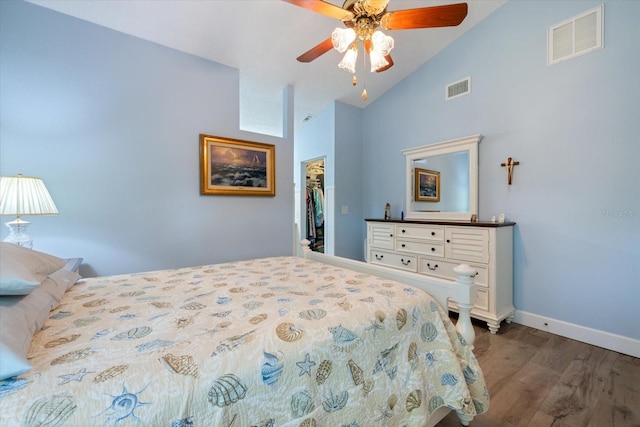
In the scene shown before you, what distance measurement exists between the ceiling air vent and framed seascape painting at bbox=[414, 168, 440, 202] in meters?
0.89

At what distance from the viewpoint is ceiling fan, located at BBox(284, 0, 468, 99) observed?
1.44m

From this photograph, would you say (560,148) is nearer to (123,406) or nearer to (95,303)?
(123,406)

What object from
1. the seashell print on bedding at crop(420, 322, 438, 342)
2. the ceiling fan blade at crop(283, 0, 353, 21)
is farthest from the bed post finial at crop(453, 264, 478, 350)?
the ceiling fan blade at crop(283, 0, 353, 21)

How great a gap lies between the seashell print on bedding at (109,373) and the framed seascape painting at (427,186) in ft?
10.3

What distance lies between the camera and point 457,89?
9.77ft

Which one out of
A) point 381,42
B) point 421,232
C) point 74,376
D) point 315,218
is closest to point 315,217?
point 315,218

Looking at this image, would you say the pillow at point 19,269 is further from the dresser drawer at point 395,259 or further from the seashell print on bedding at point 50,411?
the dresser drawer at point 395,259

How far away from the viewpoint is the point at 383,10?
4.91ft

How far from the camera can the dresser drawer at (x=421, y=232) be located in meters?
2.71

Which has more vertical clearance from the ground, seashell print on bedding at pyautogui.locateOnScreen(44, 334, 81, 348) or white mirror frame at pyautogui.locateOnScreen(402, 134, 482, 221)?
white mirror frame at pyautogui.locateOnScreen(402, 134, 482, 221)

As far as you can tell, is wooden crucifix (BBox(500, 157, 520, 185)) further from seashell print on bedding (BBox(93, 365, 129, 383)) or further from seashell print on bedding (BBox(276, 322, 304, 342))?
seashell print on bedding (BBox(93, 365, 129, 383))

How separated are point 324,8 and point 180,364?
181 centimetres

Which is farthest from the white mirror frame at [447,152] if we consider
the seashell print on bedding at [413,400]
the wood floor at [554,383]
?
the seashell print on bedding at [413,400]

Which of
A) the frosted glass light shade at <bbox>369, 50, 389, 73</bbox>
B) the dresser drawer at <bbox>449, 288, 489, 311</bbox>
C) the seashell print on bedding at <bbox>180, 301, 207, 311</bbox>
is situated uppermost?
the frosted glass light shade at <bbox>369, 50, 389, 73</bbox>
